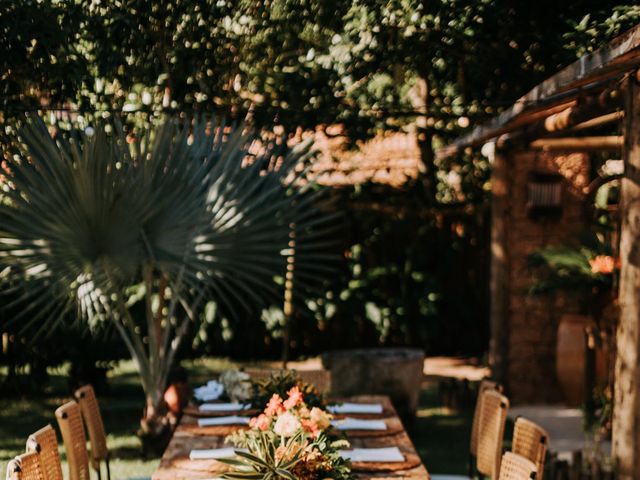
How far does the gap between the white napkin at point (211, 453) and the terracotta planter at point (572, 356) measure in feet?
16.4

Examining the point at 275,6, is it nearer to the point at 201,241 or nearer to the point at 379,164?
the point at 201,241

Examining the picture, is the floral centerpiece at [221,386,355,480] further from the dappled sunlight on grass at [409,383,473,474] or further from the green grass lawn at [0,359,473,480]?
the dappled sunlight on grass at [409,383,473,474]

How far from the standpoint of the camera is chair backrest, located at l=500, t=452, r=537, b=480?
3.40 metres

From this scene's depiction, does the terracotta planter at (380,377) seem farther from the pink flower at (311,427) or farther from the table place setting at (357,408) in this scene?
the pink flower at (311,427)

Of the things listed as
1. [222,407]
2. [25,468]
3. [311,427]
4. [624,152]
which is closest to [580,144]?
[624,152]

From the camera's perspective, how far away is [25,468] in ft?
11.4

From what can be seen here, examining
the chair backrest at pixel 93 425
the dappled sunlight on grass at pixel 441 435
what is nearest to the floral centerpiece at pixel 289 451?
the chair backrest at pixel 93 425

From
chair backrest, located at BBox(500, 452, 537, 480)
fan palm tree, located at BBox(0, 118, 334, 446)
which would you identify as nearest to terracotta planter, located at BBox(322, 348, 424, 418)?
fan palm tree, located at BBox(0, 118, 334, 446)

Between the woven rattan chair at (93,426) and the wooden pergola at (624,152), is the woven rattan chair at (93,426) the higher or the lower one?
the lower one

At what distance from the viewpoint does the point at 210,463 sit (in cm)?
403

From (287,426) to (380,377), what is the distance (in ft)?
13.9

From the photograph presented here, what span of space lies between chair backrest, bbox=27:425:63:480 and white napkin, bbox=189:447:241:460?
51 cm

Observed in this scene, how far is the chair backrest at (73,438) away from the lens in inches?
178

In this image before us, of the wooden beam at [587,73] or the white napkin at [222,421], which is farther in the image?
the white napkin at [222,421]
